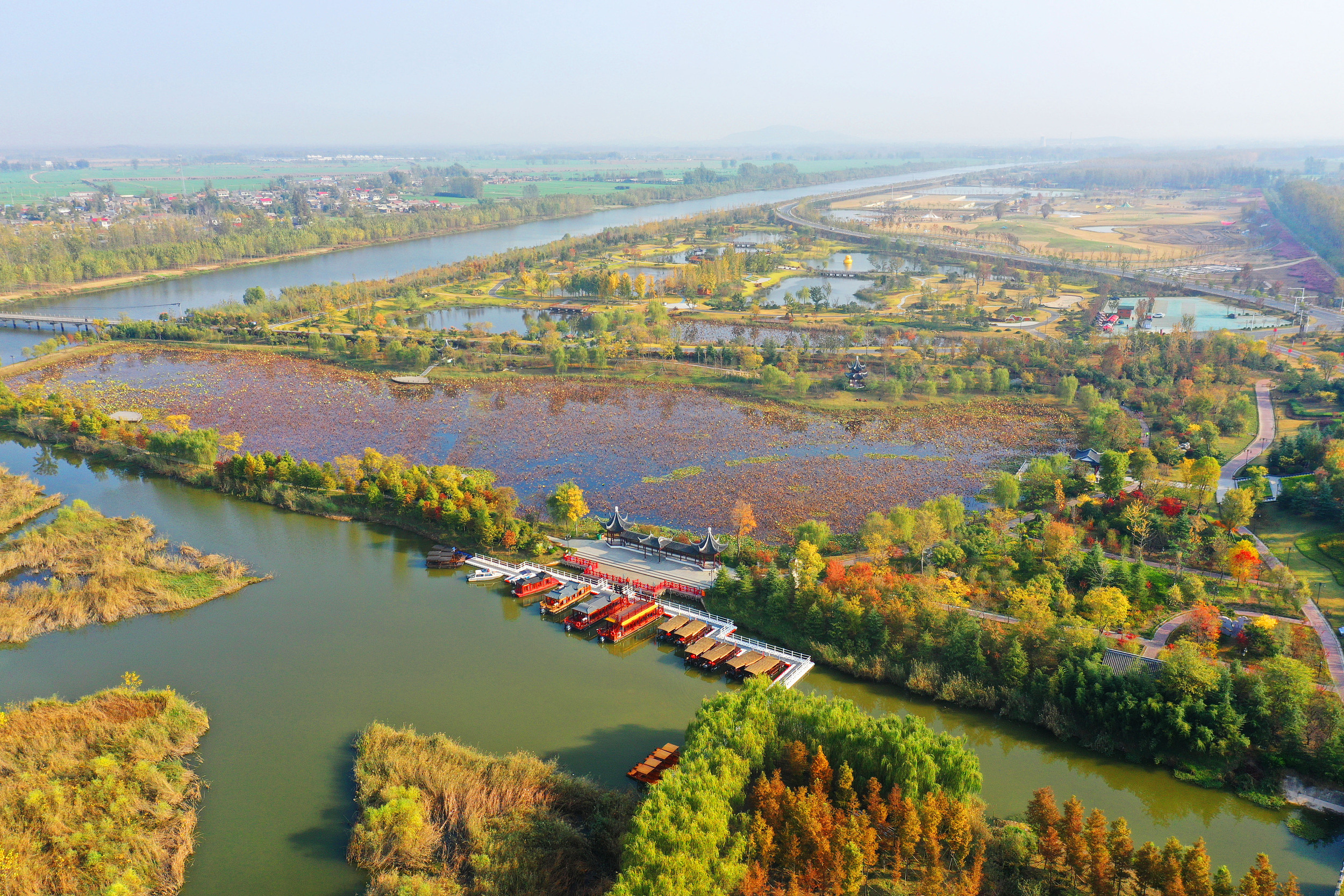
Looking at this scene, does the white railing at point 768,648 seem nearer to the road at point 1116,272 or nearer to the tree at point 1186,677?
the tree at point 1186,677

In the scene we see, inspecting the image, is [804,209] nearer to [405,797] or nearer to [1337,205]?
[1337,205]

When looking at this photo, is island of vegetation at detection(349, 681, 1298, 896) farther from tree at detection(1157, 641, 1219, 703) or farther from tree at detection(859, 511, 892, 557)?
tree at detection(859, 511, 892, 557)

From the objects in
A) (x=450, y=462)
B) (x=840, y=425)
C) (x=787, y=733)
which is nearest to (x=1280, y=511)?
(x=840, y=425)

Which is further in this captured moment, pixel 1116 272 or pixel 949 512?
pixel 1116 272

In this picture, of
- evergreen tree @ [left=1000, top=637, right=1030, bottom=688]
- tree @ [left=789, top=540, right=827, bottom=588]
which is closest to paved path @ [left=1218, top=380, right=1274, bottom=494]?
evergreen tree @ [left=1000, top=637, right=1030, bottom=688]

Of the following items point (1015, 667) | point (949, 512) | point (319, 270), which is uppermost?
point (319, 270)

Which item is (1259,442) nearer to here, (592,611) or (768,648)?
(768,648)

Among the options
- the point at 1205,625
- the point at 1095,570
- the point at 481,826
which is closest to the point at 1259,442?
the point at 1095,570
